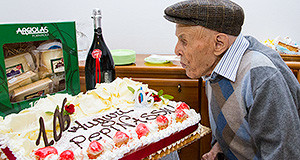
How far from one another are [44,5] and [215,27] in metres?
1.85

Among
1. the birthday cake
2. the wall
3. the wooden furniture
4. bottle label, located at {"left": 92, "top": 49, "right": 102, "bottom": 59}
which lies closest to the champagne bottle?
bottle label, located at {"left": 92, "top": 49, "right": 102, "bottom": 59}

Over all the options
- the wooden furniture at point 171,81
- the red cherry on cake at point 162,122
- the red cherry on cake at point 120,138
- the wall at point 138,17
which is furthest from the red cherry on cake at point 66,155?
the wall at point 138,17

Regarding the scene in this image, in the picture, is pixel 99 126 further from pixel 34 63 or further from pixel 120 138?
pixel 34 63

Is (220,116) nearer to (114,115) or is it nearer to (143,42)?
(114,115)

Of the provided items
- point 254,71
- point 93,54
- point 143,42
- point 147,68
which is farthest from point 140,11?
point 254,71

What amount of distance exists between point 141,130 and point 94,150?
0.74ft

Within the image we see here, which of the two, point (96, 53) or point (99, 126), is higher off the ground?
point (96, 53)

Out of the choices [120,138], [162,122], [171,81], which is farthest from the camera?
[171,81]

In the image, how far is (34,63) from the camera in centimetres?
135

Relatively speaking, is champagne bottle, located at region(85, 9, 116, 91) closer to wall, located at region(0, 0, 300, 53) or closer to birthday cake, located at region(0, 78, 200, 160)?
birthday cake, located at region(0, 78, 200, 160)

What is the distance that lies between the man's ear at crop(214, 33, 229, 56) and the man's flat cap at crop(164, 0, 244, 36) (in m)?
0.02

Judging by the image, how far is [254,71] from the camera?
104cm

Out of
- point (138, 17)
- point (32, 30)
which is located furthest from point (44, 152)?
point (138, 17)

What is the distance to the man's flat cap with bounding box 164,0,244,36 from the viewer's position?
1066mm
